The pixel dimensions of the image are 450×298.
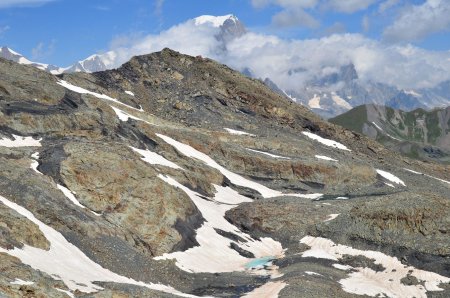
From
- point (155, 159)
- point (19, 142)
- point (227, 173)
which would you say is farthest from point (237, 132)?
point (19, 142)

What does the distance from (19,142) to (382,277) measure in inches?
1487

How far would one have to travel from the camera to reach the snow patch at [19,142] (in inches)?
2269

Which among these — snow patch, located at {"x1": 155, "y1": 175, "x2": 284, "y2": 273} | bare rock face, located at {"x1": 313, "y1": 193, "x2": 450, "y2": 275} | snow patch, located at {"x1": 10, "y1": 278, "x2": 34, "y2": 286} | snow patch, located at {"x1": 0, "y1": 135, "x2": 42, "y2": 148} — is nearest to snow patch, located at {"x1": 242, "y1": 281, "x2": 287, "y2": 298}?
snow patch, located at {"x1": 155, "y1": 175, "x2": 284, "y2": 273}

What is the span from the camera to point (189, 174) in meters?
68.3

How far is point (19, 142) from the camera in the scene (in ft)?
196

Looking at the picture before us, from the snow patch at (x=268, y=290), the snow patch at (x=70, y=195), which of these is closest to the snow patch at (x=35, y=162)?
the snow patch at (x=70, y=195)

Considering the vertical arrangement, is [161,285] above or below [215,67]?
below

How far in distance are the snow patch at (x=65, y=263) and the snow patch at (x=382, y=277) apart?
1418 centimetres

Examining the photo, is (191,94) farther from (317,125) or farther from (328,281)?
(328,281)

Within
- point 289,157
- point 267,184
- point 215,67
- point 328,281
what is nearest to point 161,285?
point 328,281

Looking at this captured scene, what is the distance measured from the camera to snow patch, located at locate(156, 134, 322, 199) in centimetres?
7756

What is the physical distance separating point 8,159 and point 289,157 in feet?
163

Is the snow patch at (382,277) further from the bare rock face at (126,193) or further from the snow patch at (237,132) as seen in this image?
the snow patch at (237,132)

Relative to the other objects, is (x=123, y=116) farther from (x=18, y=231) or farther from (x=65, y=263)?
(x=65, y=263)
